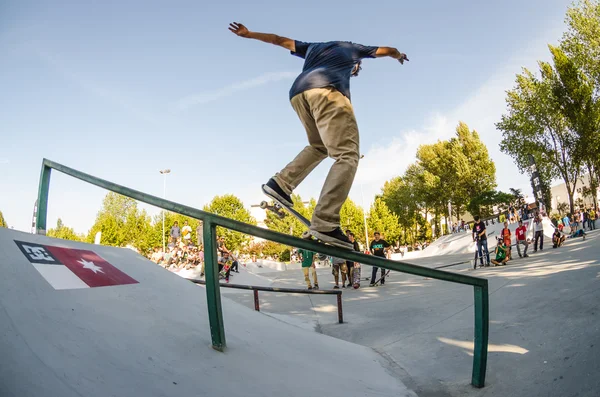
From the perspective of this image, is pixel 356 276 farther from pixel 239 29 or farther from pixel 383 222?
pixel 383 222

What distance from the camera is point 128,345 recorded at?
5.42 feet

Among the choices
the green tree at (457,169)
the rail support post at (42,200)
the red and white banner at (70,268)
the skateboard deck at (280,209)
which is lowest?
the red and white banner at (70,268)

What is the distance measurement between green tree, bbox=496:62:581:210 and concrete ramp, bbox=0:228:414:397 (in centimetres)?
2763

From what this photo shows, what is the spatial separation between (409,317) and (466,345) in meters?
1.77

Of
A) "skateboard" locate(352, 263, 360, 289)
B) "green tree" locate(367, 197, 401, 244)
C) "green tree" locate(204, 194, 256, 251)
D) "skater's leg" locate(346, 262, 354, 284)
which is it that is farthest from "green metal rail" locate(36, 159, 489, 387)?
"green tree" locate(204, 194, 256, 251)

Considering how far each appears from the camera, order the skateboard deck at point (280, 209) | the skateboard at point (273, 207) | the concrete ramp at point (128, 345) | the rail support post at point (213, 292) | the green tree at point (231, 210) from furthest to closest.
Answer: the green tree at point (231, 210)
the skateboard at point (273, 207)
the skateboard deck at point (280, 209)
the rail support post at point (213, 292)
the concrete ramp at point (128, 345)

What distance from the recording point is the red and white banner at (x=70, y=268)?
2103 mm

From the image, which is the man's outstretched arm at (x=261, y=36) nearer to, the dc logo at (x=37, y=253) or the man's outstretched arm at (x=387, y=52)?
the man's outstretched arm at (x=387, y=52)

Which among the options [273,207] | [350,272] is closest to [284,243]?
[273,207]

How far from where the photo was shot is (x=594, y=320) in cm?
248

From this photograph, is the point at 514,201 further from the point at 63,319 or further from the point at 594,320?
the point at 63,319

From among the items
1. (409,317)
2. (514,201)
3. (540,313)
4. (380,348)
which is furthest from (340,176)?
(514,201)

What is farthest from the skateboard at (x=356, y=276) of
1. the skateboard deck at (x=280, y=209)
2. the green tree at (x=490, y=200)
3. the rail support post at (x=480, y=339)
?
the green tree at (x=490, y=200)

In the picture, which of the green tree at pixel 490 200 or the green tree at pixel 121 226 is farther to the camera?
the green tree at pixel 121 226
